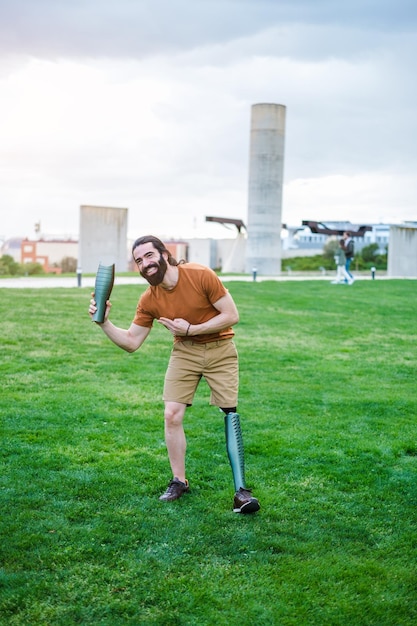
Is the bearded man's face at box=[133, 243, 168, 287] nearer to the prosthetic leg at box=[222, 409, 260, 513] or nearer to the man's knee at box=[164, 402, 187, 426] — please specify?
the man's knee at box=[164, 402, 187, 426]

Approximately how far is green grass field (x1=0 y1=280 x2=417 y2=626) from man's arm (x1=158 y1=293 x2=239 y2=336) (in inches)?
51.6

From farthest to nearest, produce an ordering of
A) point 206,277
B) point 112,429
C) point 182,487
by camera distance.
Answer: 1. point 112,429
2. point 182,487
3. point 206,277

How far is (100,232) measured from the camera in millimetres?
32625

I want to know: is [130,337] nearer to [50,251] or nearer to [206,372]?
[206,372]

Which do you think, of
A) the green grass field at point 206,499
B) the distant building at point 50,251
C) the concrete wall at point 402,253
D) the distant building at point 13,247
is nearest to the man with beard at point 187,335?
the green grass field at point 206,499

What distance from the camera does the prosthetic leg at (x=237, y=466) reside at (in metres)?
5.27

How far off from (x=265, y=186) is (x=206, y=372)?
3661cm

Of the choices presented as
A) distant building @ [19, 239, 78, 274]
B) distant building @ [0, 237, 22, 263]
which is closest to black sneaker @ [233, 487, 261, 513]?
distant building @ [19, 239, 78, 274]

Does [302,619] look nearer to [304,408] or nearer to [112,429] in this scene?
[112,429]

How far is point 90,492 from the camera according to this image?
224 inches

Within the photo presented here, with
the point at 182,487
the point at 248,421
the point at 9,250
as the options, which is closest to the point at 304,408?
the point at 248,421

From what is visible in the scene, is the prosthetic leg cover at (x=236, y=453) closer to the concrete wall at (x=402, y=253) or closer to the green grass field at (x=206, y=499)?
the green grass field at (x=206, y=499)

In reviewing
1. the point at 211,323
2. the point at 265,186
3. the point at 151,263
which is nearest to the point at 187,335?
the point at 211,323

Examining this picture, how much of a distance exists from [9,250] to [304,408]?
5978 cm
